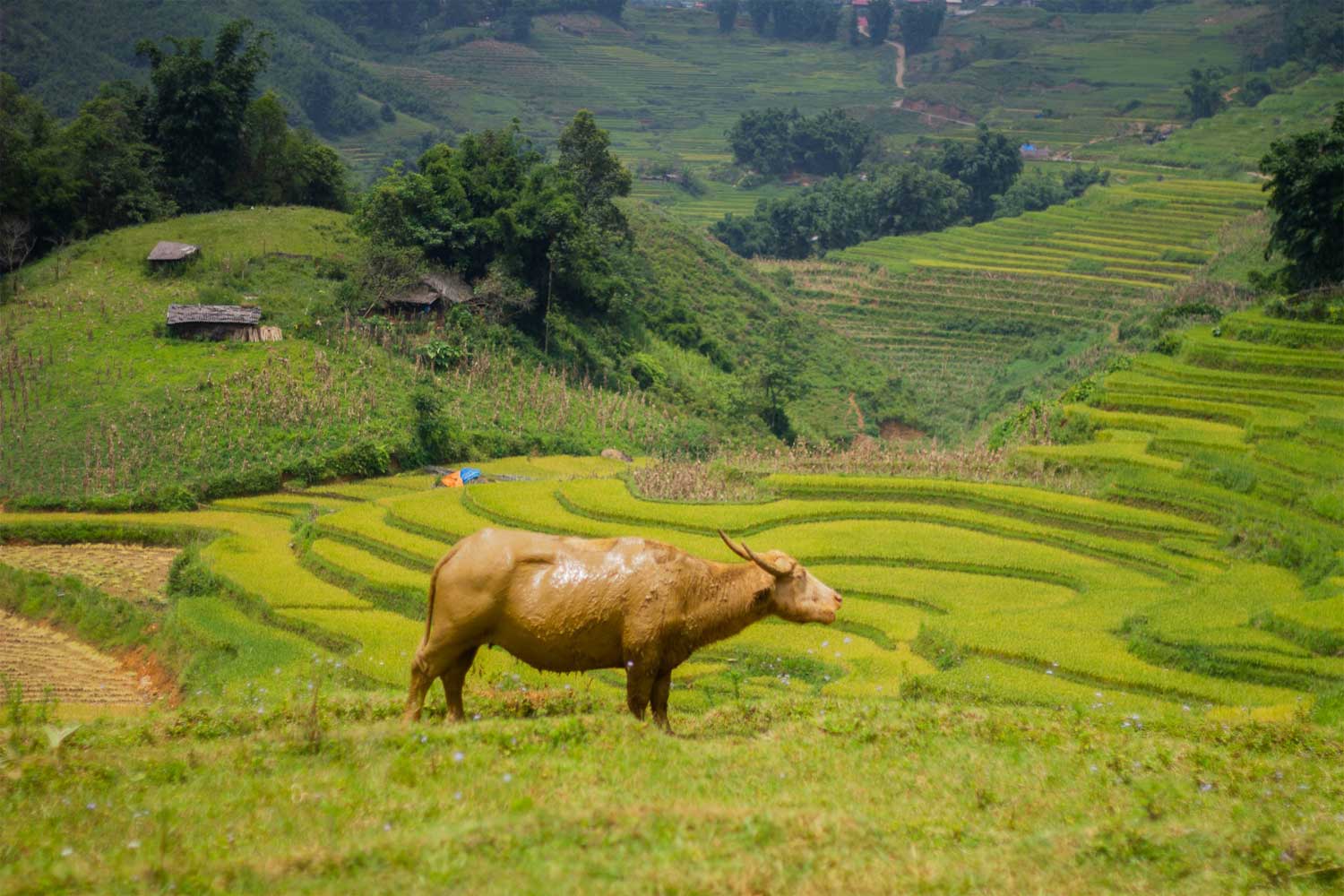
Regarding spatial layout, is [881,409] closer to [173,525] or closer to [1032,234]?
[1032,234]

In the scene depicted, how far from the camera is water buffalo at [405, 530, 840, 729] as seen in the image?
10492 millimetres

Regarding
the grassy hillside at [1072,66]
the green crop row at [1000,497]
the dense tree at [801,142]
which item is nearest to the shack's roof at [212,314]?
the green crop row at [1000,497]

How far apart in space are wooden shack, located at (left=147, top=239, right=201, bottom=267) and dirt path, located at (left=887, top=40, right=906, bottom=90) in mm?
91533

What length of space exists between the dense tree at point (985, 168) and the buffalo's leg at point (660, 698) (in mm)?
68420

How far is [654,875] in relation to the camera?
6910 millimetres

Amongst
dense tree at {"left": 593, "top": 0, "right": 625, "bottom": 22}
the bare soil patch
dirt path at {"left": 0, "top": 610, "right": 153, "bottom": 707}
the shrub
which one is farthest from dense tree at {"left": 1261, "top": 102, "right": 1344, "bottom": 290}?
dense tree at {"left": 593, "top": 0, "right": 625, "bottom": 22}

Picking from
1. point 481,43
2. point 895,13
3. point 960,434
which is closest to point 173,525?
point 960,434

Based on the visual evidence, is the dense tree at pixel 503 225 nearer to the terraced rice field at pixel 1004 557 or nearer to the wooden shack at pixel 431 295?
the wooden shack at pixel 431 295

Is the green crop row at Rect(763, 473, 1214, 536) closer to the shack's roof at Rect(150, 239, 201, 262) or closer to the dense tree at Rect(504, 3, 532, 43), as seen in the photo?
the shack's roof at Rect(150, 239, 201, 262)

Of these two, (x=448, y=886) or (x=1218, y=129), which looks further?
(x=1218, y=129)

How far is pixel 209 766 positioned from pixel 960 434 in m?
37.7

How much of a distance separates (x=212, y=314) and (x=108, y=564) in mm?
11427

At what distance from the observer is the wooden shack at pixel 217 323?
33.3 meters

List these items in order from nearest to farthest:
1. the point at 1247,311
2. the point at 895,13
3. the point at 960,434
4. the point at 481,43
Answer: the point at 1247,311 < the point at 960,434 < the point at 481,43 < the point at 895,13
